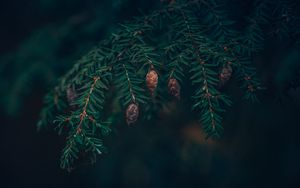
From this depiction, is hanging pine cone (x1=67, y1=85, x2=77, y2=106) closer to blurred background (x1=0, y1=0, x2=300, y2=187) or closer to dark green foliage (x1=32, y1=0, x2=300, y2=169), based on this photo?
dark green foliage (x1=32, y1=0, x2=300, y2=169)

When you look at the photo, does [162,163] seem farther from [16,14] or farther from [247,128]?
[16,14]

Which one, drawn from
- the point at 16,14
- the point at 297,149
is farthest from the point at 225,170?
the point at 16,14

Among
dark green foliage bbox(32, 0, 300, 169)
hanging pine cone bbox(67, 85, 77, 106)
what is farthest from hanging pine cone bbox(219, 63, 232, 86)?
hanging pine cone bbox(67, 85, 77, 106)

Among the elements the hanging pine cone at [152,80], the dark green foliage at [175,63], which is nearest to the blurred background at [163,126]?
the dark green foliage at [175,63]

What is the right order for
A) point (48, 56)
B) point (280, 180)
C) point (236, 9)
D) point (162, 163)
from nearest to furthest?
1. point (236, 9)
2. point (48, 56)
3. point (162, 163)
4. point (280, 180)

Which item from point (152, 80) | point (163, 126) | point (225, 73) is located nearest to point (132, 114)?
point (152, 80)
